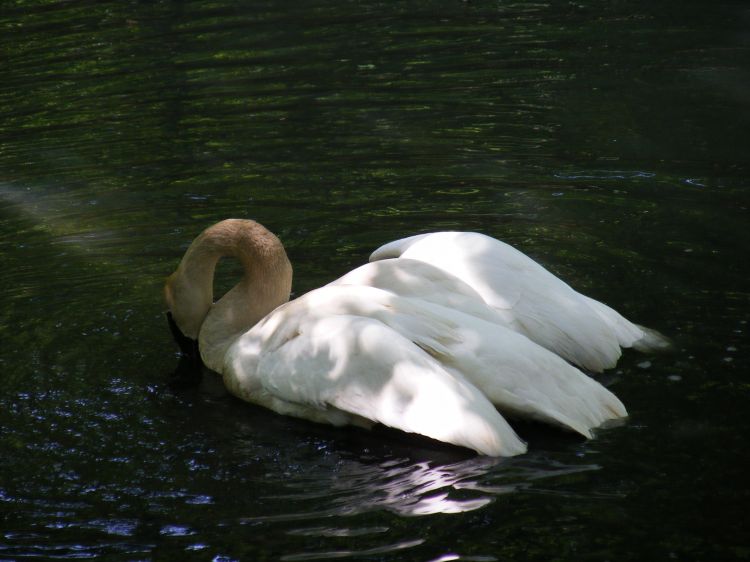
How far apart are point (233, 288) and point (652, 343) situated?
7.59 feet

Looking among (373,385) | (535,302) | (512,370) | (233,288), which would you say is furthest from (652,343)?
(233,288)

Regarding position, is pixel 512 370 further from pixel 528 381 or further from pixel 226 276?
pixel 226 276

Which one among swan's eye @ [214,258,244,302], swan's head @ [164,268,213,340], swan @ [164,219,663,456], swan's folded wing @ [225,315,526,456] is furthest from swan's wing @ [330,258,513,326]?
swan's eye @ [214,258,244,302]

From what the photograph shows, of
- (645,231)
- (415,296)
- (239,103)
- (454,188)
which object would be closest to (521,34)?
(239,103)

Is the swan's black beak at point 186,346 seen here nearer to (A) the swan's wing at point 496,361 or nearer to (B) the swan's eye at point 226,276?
(B) the swan's eye at point 226,276

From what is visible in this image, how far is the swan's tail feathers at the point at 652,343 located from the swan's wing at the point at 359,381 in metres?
1.28

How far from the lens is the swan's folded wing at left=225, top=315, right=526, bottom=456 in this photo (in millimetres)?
5074

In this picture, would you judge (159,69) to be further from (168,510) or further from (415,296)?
(168,510)

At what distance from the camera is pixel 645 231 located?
802 centimetres

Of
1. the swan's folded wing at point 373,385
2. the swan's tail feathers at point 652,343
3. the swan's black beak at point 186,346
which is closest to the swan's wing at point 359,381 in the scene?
the swan's folded wing at point 373,385

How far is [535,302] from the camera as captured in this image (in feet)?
20.0

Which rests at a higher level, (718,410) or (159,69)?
(159,69)

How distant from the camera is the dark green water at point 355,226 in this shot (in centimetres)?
473

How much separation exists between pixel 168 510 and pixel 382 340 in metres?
1.20
